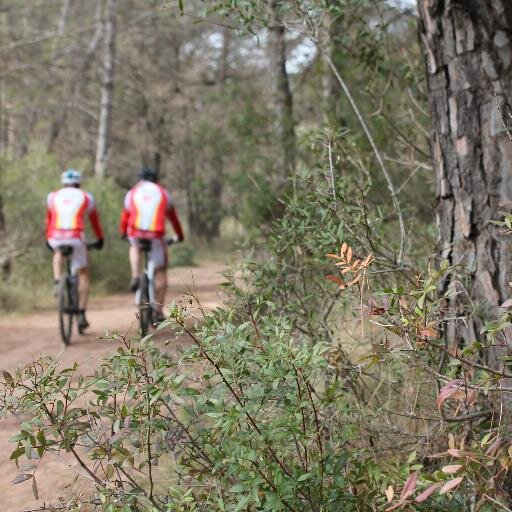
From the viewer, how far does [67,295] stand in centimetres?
913

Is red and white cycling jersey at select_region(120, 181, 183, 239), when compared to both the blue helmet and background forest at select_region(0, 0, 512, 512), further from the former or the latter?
background forest at select_region(0, 0, 512, 512)

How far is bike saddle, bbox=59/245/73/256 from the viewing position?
9.16 meters

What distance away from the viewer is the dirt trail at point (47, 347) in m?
4.29

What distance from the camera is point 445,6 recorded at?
4031 mm

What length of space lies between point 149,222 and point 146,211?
5.0 inches

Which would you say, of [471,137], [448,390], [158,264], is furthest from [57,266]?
[448,390]

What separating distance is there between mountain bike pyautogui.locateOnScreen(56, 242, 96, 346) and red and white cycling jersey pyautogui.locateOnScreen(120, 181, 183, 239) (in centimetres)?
70

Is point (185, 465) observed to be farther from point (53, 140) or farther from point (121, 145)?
point (121, 145)

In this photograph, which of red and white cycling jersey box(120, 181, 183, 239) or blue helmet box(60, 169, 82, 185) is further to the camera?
blue helmet box(60, 169, 82, 185)

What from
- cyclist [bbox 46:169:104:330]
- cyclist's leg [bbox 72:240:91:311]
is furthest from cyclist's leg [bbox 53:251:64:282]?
cyclist's leg [bbox 72:240:91:311]

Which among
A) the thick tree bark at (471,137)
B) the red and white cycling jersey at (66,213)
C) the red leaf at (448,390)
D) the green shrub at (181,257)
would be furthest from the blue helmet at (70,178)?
the green shrub at (181,257)

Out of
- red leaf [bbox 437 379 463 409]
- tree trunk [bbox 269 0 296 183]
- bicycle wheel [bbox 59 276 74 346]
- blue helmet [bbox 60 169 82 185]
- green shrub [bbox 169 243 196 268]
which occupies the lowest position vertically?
green shrub [bbox 169 243 196 268]

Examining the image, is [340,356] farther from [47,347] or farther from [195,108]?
[195,108]

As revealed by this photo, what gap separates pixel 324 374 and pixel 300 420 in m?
1.08
